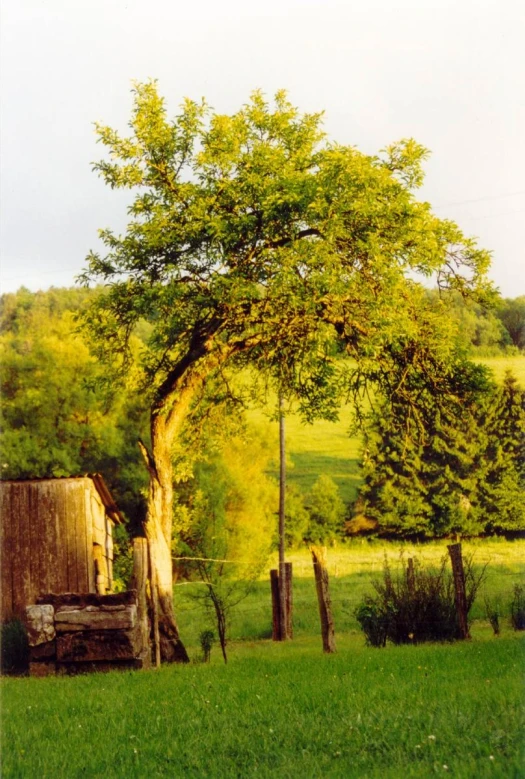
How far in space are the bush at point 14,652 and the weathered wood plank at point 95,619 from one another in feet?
9.55

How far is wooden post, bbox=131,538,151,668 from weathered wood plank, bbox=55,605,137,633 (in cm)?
46

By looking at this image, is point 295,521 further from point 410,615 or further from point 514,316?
point 410,615

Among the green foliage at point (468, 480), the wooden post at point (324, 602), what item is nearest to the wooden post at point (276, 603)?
the wooden post at point (324, 602)

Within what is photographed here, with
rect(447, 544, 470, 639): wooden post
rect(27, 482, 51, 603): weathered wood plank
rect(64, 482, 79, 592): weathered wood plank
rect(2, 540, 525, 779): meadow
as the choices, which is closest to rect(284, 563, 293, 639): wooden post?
rect(64, 482, 79, 592): weathered wood plank

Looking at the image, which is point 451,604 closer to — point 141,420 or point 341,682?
point 341,682

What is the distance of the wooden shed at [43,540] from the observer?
70.4 feet

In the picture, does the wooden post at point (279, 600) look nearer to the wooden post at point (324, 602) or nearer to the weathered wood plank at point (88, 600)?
the wooden post at point (324, 602)

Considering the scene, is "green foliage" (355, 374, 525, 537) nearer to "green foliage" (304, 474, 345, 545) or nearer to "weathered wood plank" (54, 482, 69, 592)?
"green foliage" (304, 474, 345, 545)

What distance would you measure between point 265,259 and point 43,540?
28.5ft

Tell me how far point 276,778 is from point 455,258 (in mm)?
15061

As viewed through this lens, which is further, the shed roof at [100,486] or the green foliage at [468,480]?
the green foliage at [468,480]

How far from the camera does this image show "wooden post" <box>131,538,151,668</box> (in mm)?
15789

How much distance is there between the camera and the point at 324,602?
57.9 feet

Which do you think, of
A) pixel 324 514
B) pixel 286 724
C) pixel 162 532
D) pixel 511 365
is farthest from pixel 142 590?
pixel 324 514
